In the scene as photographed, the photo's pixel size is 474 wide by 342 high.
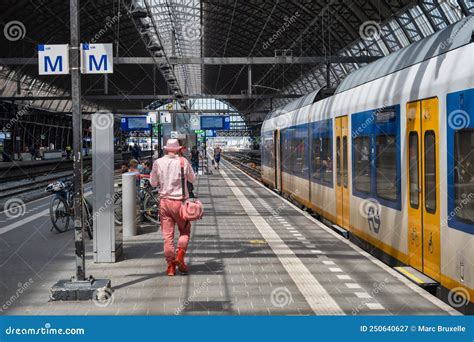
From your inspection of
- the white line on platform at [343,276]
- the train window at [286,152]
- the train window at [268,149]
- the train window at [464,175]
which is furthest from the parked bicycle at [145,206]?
the train window at [268,149]

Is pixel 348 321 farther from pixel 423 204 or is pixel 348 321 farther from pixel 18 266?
pixel 18 266

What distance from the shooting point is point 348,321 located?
434 cm

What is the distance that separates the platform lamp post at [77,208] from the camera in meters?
6.96

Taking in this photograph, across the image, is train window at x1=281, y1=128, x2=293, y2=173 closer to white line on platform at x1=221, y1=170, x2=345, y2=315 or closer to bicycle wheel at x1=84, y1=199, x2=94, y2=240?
white line on platform at x1=221, y1=170, x2=345, y2=315

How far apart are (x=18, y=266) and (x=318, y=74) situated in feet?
171

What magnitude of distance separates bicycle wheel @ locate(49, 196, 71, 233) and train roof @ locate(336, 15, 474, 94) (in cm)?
616

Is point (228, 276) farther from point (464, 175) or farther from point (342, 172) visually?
point (342, 172)

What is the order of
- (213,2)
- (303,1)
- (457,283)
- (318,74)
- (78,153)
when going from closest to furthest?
(457,283), (78,153), (303,1), (213,2), (318,74)

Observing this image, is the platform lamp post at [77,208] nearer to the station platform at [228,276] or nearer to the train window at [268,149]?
the station platform at [228,276]

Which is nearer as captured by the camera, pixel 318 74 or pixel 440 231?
pixel 440 231

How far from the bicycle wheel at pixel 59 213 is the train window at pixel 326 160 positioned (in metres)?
5.43

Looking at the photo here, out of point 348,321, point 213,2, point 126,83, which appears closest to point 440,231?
point 348,321

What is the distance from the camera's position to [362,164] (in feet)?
34.3

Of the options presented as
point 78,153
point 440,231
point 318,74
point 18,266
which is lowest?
point 18,266
